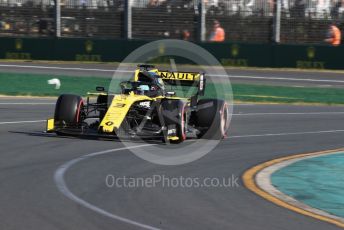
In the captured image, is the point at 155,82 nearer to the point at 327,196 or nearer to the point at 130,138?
the point at 130,138

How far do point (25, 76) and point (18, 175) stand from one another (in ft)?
58.8

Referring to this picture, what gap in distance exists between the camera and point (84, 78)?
27.9 metres

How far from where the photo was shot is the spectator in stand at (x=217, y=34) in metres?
34.0

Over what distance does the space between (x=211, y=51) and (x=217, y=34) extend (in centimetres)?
110

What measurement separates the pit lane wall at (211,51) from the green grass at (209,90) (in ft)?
18.5

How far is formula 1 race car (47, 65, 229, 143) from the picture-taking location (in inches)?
532

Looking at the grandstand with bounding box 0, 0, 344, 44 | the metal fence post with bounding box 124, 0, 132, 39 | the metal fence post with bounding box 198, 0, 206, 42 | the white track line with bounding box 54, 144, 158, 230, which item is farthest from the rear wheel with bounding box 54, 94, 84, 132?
the metal fence post with bounding box 124, 0, 132, 39

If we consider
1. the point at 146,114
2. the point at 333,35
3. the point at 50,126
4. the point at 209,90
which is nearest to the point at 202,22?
the point at 333,35

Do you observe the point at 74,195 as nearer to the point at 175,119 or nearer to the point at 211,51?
the point at 175,119

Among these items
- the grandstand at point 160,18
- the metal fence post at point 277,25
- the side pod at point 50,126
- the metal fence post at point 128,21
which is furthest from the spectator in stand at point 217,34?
the side pod at point 50,126

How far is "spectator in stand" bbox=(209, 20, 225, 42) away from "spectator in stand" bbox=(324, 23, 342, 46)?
4.53 m

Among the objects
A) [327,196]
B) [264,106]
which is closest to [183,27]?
[264,106]

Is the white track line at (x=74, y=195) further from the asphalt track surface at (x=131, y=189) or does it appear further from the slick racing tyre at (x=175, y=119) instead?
the slick racing tyre at (x=175, y=119)

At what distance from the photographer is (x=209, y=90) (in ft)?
81.8
